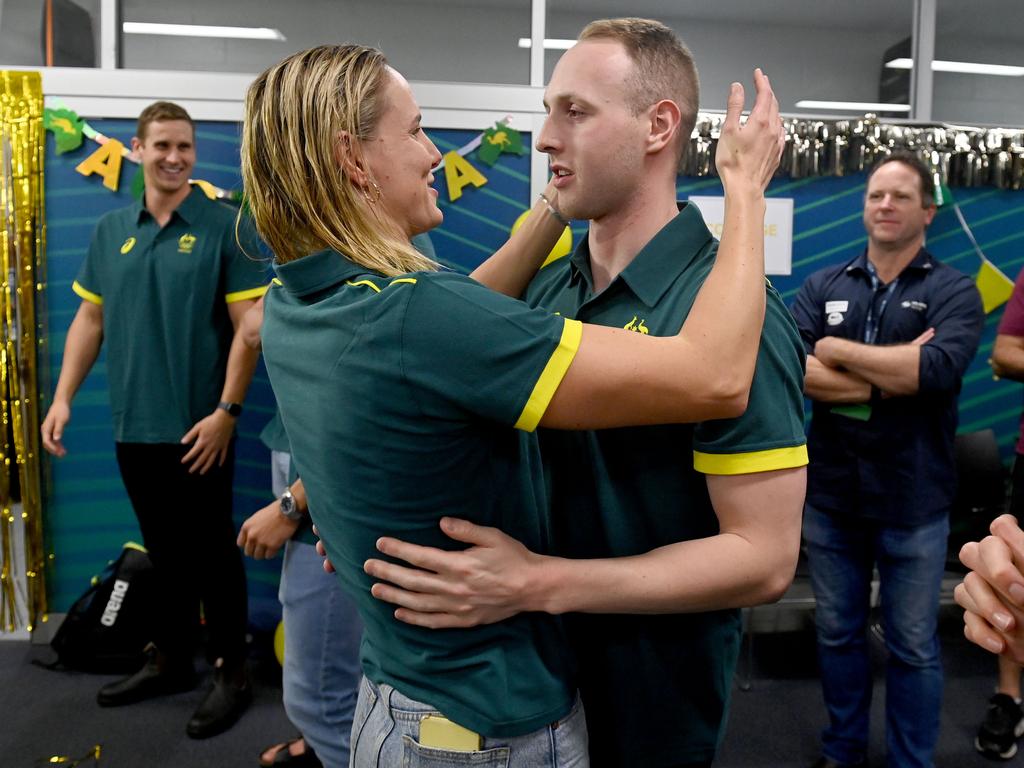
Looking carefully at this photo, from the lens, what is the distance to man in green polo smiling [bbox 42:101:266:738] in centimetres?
291

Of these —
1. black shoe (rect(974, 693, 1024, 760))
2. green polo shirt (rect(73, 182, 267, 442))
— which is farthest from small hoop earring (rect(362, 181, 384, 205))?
black shoe (rect(974, 693, 1024, 760))

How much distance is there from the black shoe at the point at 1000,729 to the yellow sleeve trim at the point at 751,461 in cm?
229

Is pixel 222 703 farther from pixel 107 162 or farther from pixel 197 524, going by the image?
pixel 107 162

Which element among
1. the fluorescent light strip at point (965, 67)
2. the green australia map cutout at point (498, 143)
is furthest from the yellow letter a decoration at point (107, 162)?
the fluorescent light strip at point (965, 67)

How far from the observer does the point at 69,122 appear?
3418 millimetres

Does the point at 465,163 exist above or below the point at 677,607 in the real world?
above

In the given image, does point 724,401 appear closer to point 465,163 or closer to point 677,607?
point 677,607

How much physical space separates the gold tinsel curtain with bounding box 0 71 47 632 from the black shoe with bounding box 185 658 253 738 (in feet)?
3.58

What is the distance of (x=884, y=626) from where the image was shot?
8.20 ft

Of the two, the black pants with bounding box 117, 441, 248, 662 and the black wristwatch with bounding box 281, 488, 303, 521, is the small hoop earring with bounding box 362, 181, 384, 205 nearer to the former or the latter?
the black wristwatch with bounding box 281, 488, 303, 521

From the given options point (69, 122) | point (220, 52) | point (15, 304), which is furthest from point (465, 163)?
point (15, 304)

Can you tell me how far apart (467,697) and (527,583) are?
153 mm

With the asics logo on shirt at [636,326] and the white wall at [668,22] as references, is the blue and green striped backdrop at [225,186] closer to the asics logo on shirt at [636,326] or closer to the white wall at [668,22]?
the white wall at [668,22]

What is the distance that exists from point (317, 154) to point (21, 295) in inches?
115
